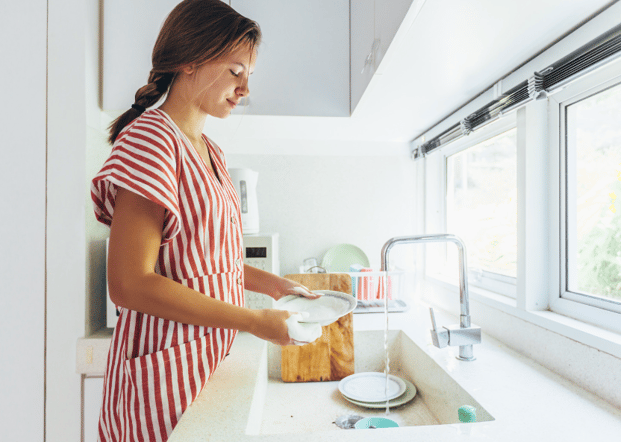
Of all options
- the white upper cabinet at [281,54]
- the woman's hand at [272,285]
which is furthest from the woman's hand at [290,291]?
the white upper cabinet at [281,54]

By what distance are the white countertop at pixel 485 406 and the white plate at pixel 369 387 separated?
187 millimetres

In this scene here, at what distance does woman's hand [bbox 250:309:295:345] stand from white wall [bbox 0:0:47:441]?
1.02 m

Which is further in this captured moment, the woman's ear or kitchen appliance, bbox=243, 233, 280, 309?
kitchen appliance, bbox=243, 233, 280, 309

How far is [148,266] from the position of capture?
0.56m

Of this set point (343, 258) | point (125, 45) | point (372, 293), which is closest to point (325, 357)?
point (372, 293)

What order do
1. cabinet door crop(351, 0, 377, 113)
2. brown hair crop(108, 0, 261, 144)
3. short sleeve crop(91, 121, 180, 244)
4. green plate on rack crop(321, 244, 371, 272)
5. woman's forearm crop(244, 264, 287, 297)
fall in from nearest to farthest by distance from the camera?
short sleeve crop(91, 121, 180, 244) < brown hair crop(108, 0, 261, 144) < woman's forearm crop(244, 264, 287, 297) < cabinet door crop(351, 0, 377, 113) < green plate on rack crop(321, 244, 371, 272)

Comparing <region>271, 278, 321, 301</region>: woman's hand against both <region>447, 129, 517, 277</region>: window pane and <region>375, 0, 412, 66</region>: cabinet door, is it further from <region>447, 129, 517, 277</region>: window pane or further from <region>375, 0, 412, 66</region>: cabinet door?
<region>447, 129, 517, 277</region>: window pane

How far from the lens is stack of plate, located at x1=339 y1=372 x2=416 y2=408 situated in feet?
3.46

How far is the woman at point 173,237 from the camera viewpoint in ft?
1.86

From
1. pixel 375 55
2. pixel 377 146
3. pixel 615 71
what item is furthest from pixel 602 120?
pixel 377 146

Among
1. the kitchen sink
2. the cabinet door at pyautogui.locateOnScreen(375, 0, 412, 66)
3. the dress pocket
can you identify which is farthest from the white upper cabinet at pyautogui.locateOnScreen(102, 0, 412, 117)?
the dress pocket

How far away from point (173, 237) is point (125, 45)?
3.43ft

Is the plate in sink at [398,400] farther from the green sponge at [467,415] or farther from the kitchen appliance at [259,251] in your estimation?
the kitchen appliance at [259,251]

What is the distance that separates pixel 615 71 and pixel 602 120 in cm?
13
